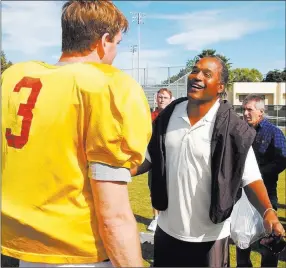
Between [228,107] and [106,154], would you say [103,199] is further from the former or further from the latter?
[228,107]

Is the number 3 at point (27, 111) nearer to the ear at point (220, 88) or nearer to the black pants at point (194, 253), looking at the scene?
the black pants at point (194, 253)

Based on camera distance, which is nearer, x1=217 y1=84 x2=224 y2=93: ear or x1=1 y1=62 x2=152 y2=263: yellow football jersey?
x1=1 y1=62 x2=152 y2=263: yellow football jersey

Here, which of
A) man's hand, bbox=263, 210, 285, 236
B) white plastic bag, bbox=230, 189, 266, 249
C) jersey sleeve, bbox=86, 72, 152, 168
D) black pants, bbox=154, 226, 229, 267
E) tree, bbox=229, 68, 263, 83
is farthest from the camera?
tree, bbox=229, 68, 263, 83

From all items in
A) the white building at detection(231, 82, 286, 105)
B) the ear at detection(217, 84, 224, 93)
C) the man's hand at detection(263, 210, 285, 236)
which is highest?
the white building at detection(231, 82, 286, 105)

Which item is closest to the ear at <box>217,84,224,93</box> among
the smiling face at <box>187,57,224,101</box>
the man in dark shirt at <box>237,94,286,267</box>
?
the smiling face at <box>187,57,224,101</box>

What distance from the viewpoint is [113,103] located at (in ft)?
4.04

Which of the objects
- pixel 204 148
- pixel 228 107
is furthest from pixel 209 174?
pixel 228 107

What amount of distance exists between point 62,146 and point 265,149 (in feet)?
9.58

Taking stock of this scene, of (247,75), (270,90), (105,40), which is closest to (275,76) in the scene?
(247,75)

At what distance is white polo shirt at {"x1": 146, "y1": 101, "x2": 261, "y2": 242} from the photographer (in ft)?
7.86

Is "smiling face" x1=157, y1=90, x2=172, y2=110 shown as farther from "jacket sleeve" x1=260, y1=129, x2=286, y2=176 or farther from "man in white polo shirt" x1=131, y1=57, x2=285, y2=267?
"man in white polo shirt" x1=131, y1=57, x2=285, y2=267

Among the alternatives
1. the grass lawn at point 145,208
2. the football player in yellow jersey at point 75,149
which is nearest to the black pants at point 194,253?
the football player in yellow jersey at point 75,149

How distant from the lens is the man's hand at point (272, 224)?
2162 mm

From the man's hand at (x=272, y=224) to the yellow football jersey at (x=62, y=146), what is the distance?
1180 mm
